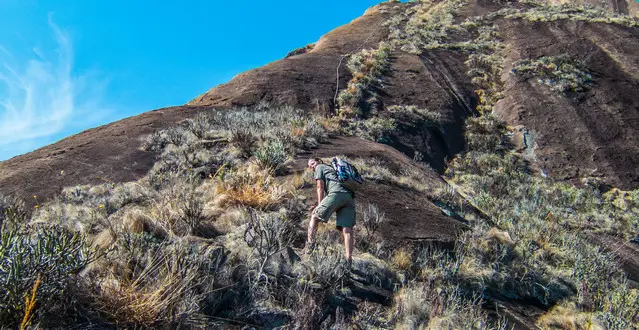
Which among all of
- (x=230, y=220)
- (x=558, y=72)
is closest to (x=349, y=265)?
(x=230, y=220)

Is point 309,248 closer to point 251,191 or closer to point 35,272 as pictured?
point 251,191

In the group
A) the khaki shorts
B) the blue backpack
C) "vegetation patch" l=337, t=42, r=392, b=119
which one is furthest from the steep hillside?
the blue backpack

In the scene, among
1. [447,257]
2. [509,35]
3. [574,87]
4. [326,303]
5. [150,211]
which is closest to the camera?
[326,303]

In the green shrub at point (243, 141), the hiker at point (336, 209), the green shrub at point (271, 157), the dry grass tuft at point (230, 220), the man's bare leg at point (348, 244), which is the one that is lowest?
the man's bare leg at point (348, 244)

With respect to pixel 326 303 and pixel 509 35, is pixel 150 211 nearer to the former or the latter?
pixel 326 303

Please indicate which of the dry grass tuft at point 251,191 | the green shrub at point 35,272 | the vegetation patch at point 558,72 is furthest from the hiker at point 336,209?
the vegetation patch at point 558,72

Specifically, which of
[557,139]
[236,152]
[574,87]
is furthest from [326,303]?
[574,87]

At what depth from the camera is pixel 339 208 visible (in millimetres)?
5988

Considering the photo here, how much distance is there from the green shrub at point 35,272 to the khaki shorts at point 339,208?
316 centimetres

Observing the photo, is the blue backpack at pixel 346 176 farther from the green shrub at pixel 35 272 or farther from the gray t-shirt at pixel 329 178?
the green shrub at pixel 35 272

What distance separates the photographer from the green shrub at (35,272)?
2848 millimetres

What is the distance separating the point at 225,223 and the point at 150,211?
3.39ft

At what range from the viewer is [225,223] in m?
5.97

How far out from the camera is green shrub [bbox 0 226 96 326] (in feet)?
9.34
